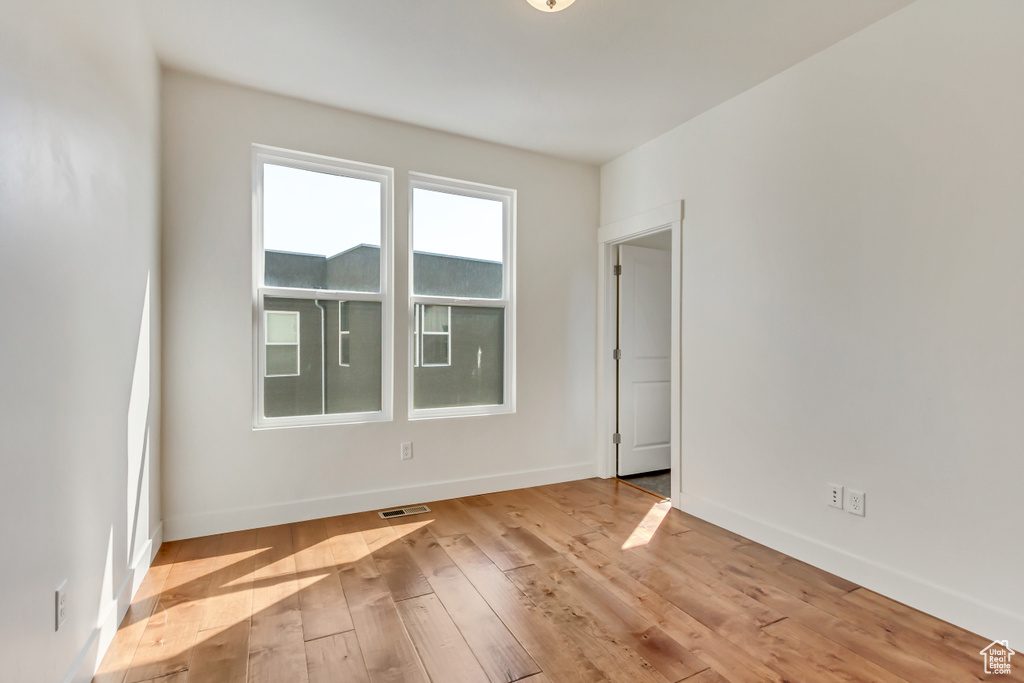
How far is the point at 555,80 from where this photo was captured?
298cm

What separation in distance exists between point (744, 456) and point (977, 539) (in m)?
1.13

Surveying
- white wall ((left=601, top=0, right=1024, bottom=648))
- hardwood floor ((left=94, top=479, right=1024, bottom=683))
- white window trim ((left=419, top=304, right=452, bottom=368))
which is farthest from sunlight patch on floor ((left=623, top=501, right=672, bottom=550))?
white window trim ((left=419, top=304, right=452, bottom=368))

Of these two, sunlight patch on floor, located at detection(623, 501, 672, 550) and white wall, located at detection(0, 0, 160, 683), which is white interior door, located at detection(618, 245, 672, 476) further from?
white wall, located at detection(0, 0, 160, 683)

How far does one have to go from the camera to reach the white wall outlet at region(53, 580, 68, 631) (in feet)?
4.86

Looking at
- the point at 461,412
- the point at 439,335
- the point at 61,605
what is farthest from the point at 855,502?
the point at 61,605

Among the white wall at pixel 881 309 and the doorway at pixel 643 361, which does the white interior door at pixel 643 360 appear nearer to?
the doorway at pixel 643 361

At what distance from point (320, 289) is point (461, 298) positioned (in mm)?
1016

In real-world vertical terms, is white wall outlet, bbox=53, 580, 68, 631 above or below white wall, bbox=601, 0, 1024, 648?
below

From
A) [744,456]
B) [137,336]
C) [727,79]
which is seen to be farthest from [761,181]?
[137,336]

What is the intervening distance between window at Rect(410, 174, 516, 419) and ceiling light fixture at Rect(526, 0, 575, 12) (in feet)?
5.79

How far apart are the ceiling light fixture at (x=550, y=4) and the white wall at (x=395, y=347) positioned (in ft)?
5.57

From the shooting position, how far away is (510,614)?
2.17 metres

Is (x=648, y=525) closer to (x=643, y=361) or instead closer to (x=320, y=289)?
(x=643, y=361)

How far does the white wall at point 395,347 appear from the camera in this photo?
2.97 m
